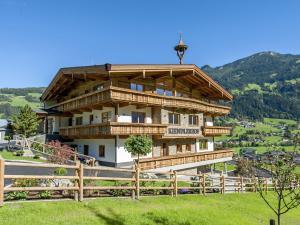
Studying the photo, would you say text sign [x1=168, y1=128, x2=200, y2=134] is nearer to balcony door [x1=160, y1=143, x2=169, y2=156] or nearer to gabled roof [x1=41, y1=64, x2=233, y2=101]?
balcony door [x1=160, y1=143, x2=169, y2=156]

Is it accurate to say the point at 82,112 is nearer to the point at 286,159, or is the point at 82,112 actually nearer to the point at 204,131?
the point at 204,131

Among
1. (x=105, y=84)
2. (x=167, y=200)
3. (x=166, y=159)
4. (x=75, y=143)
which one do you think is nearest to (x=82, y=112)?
(x=75, y=143)

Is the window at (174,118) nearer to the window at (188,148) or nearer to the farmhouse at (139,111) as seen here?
the farmhouse at (139,111)

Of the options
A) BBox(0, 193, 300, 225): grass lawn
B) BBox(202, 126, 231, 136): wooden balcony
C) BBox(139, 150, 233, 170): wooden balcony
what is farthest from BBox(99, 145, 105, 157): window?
BBox(0, 193, 300, 225): grass lawn

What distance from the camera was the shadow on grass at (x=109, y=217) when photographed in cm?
1052

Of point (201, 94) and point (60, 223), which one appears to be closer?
point (60, 223)

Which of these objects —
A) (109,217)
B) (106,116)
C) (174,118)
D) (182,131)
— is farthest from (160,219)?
(174,118)

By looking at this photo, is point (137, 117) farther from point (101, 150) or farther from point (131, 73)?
point (101, 150)

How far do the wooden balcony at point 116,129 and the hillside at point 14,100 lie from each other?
115 m

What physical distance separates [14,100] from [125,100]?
16297 cm

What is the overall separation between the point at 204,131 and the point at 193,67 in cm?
822

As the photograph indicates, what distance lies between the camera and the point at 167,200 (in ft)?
49.8

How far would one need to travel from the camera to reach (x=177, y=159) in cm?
2802

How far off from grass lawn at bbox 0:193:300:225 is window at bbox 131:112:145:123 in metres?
12.2
